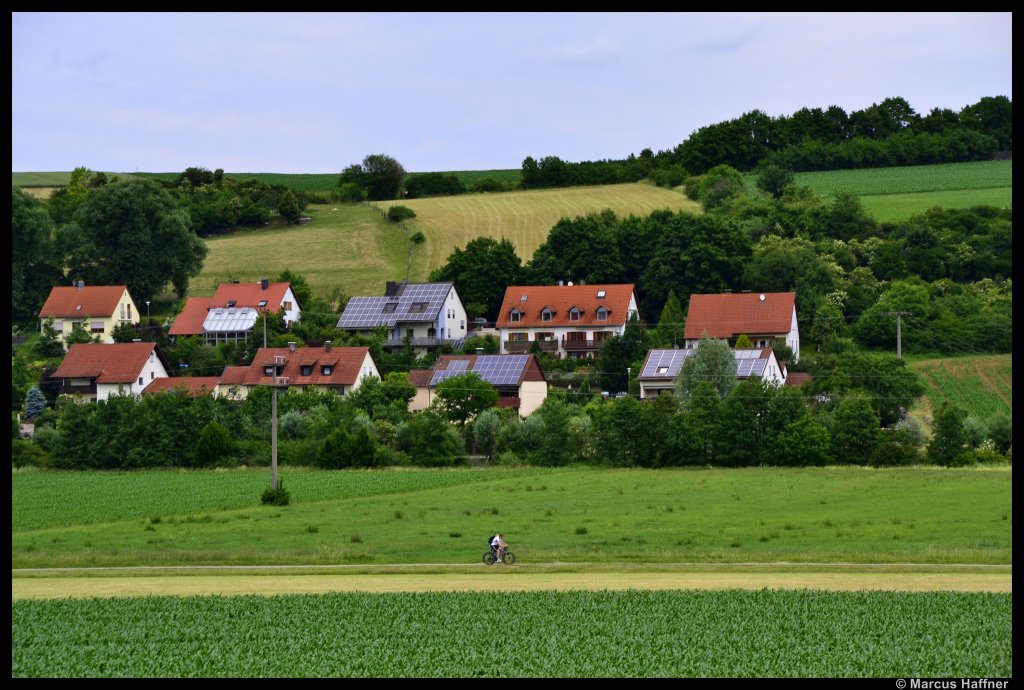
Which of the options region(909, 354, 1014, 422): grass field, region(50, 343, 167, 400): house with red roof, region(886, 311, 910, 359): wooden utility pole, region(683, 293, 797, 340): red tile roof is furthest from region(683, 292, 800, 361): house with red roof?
region(50, 343, 167, 400): house with red roof

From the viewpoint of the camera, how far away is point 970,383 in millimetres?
82688

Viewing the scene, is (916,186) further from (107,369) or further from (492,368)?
(107,369)

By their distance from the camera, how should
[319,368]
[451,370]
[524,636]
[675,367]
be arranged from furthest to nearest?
[319,368] → [451,370] → [675,367] → [524,636]

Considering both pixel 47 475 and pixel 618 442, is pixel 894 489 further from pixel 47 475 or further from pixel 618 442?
pixel 47 475

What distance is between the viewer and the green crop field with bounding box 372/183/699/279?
127m

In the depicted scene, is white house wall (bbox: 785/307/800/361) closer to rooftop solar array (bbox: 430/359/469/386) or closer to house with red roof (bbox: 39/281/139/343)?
rooftop solar array (bbox: 430/359/469/386)

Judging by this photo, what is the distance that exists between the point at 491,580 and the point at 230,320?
70.0 metres

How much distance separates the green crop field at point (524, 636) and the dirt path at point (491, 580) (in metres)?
1.98

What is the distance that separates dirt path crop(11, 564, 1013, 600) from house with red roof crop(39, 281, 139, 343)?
7050 cm

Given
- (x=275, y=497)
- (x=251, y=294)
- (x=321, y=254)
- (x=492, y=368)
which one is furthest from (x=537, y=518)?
(x=321, y=254)

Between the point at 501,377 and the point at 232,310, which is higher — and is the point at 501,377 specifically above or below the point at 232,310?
below

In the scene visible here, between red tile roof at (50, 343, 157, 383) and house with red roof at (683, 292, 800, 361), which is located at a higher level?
house with red roof at (683, 292, 800, 361)

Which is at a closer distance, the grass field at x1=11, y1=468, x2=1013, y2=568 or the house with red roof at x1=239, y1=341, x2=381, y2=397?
the grass field at x1=11, y1=468, x2=1013, y2=568

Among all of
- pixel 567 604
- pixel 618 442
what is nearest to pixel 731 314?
pixel 618 442
